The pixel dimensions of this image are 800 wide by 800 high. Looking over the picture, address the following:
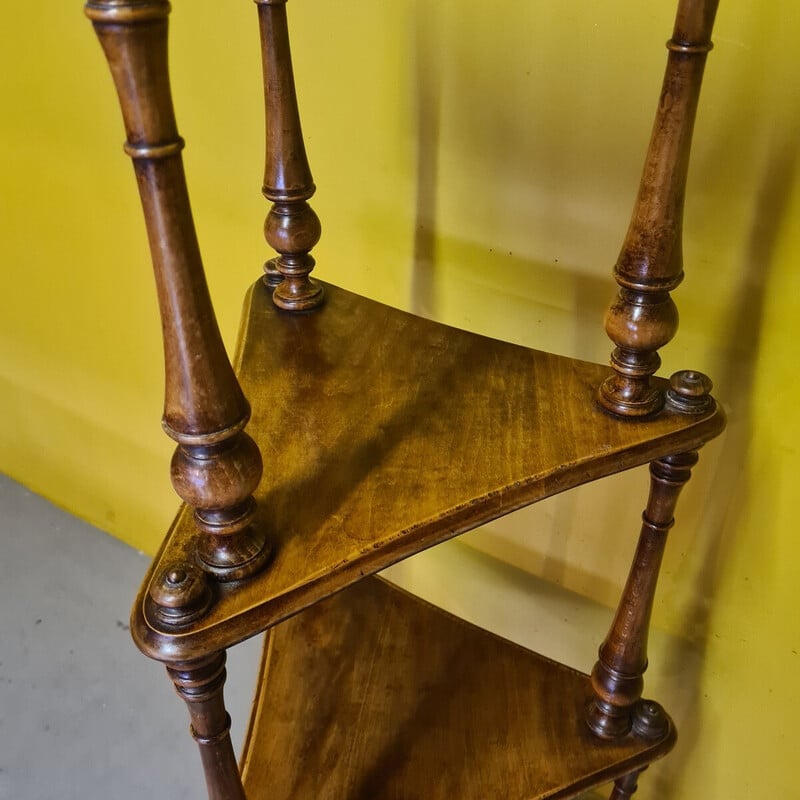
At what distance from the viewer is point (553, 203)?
0.76 meters

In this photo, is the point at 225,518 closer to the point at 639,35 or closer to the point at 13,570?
the point at 639,35

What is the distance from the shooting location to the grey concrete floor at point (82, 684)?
45.0 inches

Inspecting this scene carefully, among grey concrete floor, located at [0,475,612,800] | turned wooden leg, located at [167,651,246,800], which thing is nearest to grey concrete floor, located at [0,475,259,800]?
grey concrete floor, located at [0,475,612,800]

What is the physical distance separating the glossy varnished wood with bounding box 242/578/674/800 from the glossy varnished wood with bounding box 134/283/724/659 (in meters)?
0.34

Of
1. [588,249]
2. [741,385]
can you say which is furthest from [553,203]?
[741,385]

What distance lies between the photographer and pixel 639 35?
0.65 m

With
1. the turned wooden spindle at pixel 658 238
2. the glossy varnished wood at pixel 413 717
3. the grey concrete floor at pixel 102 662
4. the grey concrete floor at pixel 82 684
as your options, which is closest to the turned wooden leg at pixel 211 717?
the glossy varnished wood at pixel 413 717

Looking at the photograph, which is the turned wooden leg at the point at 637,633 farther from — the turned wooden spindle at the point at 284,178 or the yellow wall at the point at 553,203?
the turned wooden spindle at the point at 284,178

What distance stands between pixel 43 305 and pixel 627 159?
1.06 metres

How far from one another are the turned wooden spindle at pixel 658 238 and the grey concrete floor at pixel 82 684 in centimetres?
90

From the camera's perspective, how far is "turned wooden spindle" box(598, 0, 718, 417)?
484mm

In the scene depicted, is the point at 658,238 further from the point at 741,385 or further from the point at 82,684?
the point at 82,684

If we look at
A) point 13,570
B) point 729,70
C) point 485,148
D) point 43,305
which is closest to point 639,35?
point 729,70

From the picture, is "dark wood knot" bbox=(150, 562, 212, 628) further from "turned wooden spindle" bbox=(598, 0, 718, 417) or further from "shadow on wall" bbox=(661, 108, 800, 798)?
"shadow on wall" bbox=(661, 108, 800, 798)
